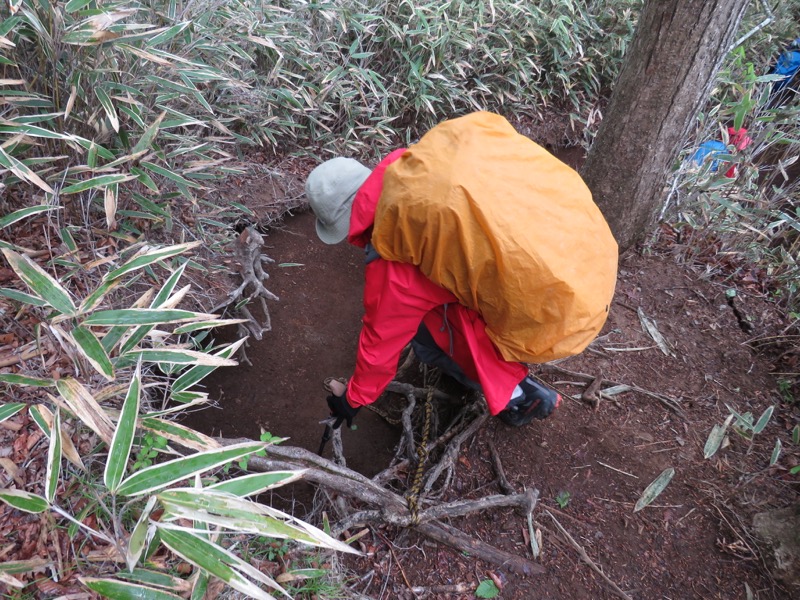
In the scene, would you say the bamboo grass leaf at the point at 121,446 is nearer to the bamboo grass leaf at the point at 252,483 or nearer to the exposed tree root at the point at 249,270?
the bamboo grass leaf at the point at 252,483

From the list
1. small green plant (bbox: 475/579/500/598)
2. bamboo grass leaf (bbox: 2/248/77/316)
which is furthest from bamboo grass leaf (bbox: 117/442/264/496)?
small green plant (bbox: 475/579/500/598)

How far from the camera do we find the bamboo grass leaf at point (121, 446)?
1057mm

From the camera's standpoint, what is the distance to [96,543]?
131 centimetres

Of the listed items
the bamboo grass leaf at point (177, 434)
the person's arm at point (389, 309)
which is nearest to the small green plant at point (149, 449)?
the bamboo grass leaf at point (177, 434)

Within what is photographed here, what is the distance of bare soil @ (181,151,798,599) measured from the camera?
1874mm

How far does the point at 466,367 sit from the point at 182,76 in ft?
5.58

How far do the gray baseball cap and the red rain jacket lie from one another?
5.3 inches

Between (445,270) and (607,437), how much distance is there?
4.13ft

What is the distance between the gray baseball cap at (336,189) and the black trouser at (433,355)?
25.7 inches

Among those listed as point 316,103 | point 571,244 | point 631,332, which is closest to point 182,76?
point 316,103

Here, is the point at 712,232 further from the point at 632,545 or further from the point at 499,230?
the point at 499,230

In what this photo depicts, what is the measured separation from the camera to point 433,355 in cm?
235

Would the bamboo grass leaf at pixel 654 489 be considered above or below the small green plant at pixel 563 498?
above

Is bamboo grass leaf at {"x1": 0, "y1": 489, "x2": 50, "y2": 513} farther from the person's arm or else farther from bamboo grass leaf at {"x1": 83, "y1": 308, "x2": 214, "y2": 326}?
the person's arm
